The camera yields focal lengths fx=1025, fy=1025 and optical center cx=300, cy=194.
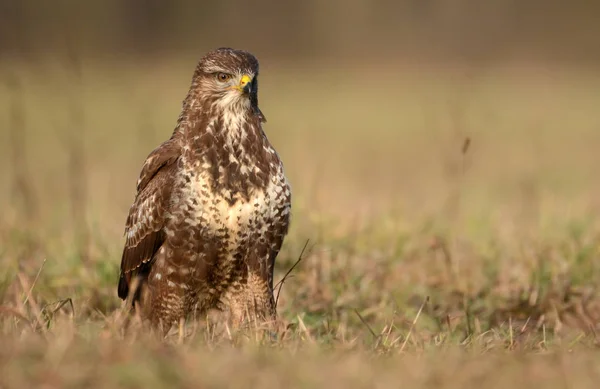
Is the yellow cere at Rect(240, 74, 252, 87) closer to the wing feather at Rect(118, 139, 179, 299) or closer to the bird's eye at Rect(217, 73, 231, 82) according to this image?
the bird's eye at Rect(217, 73, 231, 82)

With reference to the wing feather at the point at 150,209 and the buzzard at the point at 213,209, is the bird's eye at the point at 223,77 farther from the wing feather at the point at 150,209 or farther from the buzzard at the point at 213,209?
the wing feather at the point at 150,209

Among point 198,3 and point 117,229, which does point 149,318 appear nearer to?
point 117,229

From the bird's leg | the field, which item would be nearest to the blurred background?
the field

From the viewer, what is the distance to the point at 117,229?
289 inches

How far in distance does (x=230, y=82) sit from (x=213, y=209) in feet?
2.21

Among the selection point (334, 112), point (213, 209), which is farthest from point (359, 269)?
point (334, 112)

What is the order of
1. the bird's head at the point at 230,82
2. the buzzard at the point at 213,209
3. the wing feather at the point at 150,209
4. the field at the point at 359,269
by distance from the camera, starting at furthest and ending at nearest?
1. the bird's head at the point at 230,82
2. the wing feather at the point at 150,209
3. the buzzard at the point at 213,209
4. the field at the point at 359,269

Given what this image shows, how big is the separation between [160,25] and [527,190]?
20.5m

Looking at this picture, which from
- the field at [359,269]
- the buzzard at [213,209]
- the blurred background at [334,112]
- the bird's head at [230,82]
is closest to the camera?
the field at [359,269]

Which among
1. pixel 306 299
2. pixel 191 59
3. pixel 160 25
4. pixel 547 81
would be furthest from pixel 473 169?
pixel 160 25

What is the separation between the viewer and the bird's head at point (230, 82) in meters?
5.00

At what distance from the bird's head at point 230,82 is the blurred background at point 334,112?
5.23ft

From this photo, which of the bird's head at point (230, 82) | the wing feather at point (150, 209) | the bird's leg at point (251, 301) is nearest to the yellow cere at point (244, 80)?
the bird's head at point (230, 82)

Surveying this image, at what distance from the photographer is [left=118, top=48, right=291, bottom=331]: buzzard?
4.77 meters
